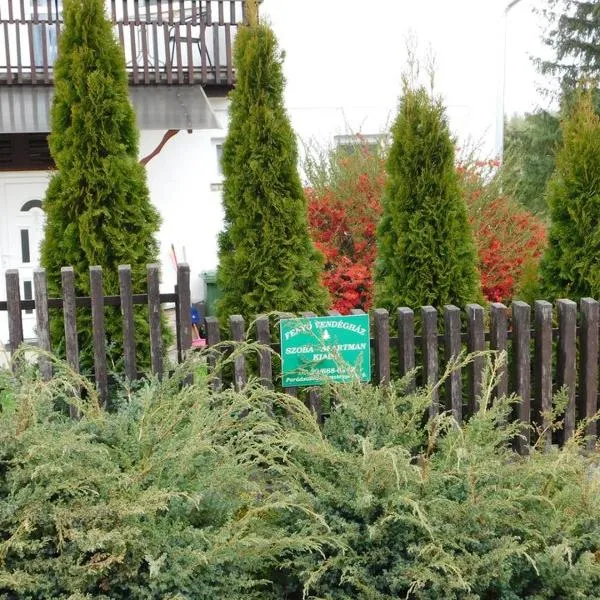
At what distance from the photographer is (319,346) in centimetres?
506

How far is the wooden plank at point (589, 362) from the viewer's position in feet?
17.9

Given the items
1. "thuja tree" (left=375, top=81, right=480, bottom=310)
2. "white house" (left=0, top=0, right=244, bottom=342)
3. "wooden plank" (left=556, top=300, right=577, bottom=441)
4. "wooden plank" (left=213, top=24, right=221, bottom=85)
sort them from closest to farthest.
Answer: "wooden plank" (left=556, top=300, right=577, bottom=441), "thuja tree" (left=375, top=81, right=480, bottom=310), "white house" (left=0, top=0, right=244, bottom=342), "wooden plank" (left=213, top=24, right=221, bottom=85)

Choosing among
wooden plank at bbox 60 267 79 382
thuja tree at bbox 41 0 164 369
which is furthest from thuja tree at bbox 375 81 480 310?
wooden plank at bbox 60 267 79 382

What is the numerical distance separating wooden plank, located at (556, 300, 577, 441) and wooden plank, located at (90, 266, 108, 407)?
3080 millimetres

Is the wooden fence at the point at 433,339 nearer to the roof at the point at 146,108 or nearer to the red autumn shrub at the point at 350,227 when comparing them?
the red autumn shrub at the point at 350,227

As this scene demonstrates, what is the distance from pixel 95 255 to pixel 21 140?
6231mm

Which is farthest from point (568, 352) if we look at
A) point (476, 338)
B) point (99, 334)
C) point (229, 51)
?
point (229, 51)

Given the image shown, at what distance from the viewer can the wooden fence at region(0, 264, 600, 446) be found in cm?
504

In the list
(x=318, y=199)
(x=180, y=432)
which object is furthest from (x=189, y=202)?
(x=180, y=432)

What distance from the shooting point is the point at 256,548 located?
3.29 metres

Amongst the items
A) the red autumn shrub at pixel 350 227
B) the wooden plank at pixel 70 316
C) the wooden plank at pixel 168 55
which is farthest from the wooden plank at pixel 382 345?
the wooden plank at pixel 168 55

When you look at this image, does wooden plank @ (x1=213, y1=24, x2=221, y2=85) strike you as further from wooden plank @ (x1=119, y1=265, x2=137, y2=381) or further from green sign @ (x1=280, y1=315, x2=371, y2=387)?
green sign @ (x1=280, y1=315, x2=371, y2=387)

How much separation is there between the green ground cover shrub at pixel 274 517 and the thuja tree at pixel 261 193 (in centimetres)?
170

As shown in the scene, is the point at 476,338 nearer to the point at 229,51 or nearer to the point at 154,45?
the point at 229,51
